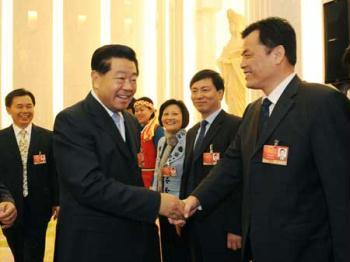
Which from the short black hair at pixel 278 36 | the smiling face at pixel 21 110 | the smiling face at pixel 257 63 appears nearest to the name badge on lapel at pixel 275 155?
the smiling face at pixel 257 63

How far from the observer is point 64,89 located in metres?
9.68

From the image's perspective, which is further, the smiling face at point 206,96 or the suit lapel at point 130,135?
the smiling face at point 206,96

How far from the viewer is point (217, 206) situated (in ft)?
9.84

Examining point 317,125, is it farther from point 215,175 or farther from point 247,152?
point 215,175

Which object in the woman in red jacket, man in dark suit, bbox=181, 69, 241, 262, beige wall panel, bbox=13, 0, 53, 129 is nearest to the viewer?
man in dark suit, bbox=181, 69, 241, 262

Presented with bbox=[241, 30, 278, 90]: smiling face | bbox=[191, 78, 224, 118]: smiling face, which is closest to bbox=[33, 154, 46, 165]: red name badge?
bbox=[191, 78, 224, 118]: smiling face

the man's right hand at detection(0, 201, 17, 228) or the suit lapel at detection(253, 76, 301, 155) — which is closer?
the suit lapel at detection(253, 76, 301, 155)

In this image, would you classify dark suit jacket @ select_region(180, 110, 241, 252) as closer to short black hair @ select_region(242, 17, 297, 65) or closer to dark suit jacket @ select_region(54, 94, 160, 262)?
dark suit jacket @ select_region(54, 94, 160, 262)

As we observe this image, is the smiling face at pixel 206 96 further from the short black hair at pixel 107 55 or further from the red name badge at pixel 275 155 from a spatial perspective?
the red name badge at pixel 275 155

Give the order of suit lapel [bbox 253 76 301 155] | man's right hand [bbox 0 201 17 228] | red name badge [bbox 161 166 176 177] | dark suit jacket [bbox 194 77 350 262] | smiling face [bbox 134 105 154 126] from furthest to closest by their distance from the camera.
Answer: smiling face [bbox 134 105 154 126]
red name badge [bbox 161 166 176 177]
man's right hand [bbox 0 201 17 228]
suit lapel [bbox 253 76 301 155]
dark suit jacket [bbox 194 77 350 262]

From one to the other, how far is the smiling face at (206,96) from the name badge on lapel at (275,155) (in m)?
1.26

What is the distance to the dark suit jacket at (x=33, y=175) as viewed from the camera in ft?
13.7

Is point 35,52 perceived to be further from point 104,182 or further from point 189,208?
point 104,182

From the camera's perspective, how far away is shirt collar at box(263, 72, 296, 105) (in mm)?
2203
